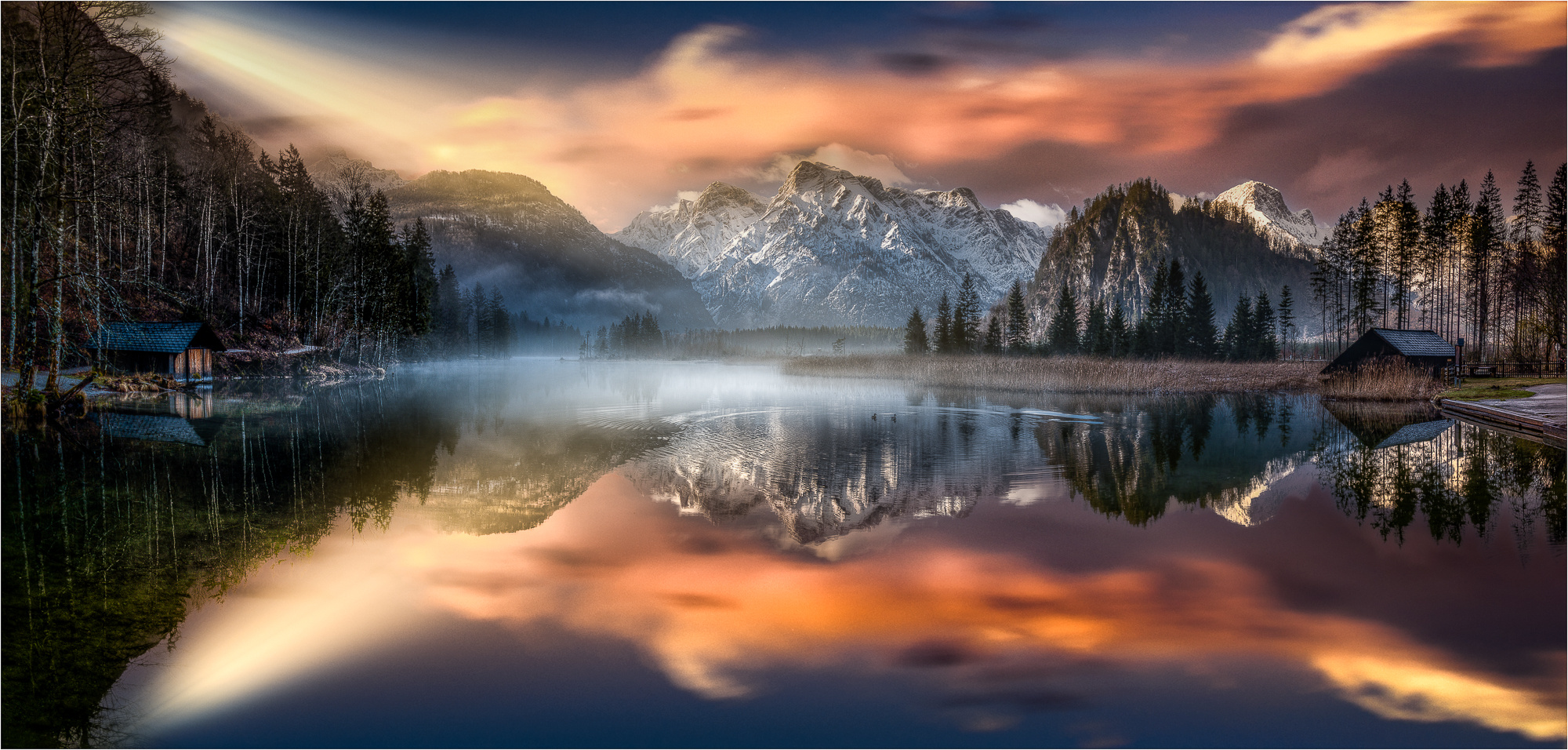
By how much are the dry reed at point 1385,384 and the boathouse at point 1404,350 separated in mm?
1020

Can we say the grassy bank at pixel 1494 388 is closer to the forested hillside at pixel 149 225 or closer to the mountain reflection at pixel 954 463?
the mountain reflection at pixel 954 463

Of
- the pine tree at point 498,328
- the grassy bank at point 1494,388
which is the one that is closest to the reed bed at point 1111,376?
the grassy bank at point 1494,388

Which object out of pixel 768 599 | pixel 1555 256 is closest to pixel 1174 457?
pixel 768 599

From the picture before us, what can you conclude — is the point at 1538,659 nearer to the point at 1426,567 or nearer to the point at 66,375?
the point at 1426,567

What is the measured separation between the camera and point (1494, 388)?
3791 cm

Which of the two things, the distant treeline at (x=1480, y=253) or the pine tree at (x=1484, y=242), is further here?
the pine tree at (x=1484, y=242)

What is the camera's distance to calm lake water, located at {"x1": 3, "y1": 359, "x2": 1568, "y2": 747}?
20.3 ft

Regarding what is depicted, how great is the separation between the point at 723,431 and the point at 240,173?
201 ft

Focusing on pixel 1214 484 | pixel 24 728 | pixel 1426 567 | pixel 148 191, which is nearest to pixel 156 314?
pixel 148 191

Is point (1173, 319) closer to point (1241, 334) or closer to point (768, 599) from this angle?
point (1241, 334)

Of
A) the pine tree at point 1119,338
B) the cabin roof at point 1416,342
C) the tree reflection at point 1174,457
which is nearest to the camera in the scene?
the tree reflection at point 1174,457

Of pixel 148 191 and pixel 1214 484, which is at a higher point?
pixel 148 191

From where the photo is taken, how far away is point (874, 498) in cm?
1519

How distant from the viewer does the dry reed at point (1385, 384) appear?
4119cm
